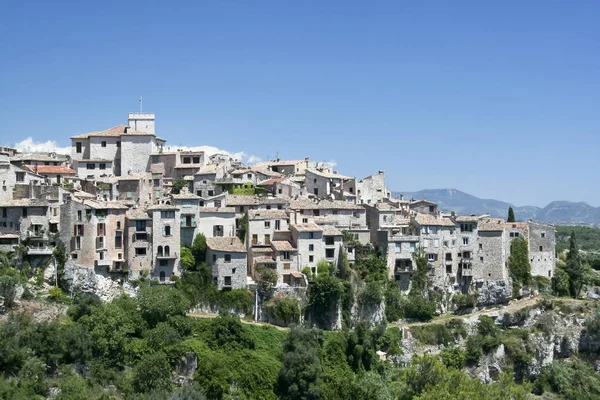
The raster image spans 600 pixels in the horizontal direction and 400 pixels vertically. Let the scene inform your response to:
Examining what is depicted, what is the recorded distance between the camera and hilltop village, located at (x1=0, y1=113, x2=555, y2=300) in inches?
2625

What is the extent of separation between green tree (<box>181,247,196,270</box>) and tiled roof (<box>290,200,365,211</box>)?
48.4ft

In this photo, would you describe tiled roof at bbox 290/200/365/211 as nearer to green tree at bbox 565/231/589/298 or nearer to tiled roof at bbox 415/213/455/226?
tiled roof at bbox 415/213/455/226

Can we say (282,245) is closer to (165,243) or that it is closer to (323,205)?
(323,205)

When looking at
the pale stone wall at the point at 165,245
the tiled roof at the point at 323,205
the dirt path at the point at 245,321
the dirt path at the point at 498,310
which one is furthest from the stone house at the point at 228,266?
the dirt path at the point at 498,310

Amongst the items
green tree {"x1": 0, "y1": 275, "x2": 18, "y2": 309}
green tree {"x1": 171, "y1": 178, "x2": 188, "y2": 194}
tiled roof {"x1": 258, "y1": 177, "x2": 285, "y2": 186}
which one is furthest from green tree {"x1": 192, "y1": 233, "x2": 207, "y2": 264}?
tiled roof {"x1": 258, "y1": 177, "x2": 285, "y2": 186}

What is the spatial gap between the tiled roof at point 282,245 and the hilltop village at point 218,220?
12 centimetres

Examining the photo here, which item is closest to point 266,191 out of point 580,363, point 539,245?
point 539,245

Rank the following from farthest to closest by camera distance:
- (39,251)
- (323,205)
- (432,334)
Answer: (323,205) → (432,334) → (39,251)

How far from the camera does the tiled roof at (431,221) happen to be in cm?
7994

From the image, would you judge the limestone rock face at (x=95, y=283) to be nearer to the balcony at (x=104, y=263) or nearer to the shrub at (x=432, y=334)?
the balcony at (x=104, y=263)

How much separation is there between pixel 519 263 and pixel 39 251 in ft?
175

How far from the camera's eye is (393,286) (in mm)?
76312

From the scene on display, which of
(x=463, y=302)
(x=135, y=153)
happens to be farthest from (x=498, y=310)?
(x=135, y=153)

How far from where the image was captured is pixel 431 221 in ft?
265
